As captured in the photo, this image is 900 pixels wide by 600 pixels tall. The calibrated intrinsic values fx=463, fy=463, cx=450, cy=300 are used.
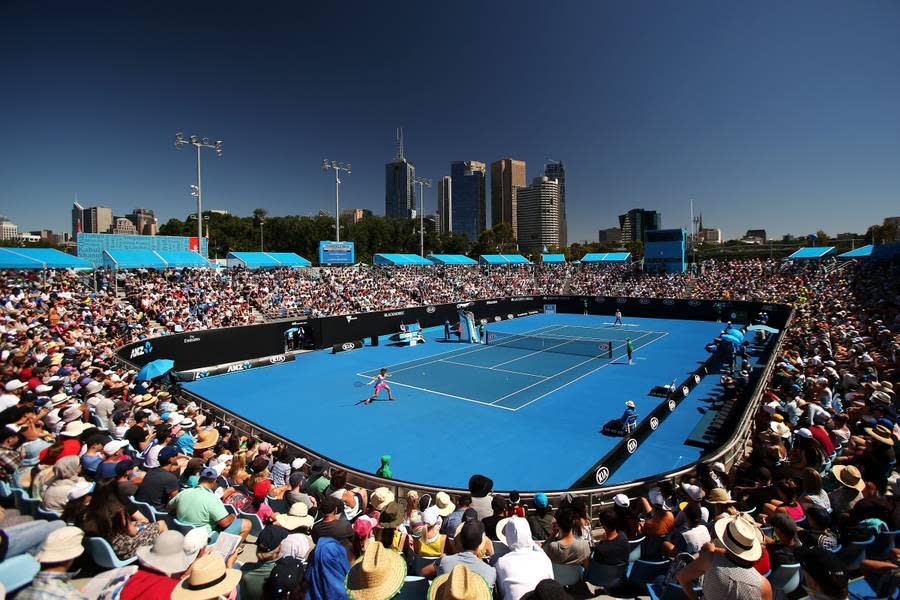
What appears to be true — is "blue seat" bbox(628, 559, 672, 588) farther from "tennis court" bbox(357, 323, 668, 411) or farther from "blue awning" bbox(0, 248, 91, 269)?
"blue awning" bbox(0, 248, 91, 269)

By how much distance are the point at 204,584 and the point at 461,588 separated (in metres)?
2.13

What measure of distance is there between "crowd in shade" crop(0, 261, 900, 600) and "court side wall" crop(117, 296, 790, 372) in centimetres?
911

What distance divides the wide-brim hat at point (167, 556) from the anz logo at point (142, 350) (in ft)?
69.2

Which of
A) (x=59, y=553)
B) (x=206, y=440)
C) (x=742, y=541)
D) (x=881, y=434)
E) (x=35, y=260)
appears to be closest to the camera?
(x=742, y=541)

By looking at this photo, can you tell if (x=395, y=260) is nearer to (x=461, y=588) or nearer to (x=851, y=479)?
(x=851, y=479)

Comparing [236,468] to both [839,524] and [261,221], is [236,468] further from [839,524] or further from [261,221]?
[261,221]

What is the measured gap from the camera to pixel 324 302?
38406 millimetres

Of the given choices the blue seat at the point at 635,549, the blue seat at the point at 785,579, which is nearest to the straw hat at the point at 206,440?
the blue seat at the point at 635,549

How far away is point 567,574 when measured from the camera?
5.17 metres

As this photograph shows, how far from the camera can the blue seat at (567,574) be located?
203 inches

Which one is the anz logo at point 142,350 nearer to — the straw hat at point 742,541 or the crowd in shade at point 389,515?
the crowd in shade at point 389,515

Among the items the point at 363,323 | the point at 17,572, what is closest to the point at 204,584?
the point at 17,572

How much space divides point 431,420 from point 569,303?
130 feet

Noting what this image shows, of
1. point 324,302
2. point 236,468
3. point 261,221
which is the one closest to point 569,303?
point 324,302
